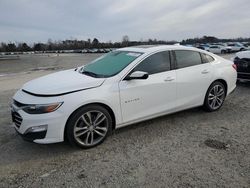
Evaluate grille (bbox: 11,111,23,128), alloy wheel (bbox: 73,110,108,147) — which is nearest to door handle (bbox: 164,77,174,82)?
alloy wheel (bbox: 73,110,108,147)

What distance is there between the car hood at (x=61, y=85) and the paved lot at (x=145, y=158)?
906mm

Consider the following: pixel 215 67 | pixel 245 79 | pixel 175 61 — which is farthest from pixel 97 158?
pixel 245 79

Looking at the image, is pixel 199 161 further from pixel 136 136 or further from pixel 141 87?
pixel 141 87

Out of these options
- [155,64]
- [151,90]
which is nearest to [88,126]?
[151,90]

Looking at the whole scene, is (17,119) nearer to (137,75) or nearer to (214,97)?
(137,75)

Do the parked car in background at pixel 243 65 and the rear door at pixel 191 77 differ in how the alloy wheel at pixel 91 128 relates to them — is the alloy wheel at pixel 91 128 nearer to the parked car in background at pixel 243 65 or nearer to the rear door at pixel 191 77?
the rear door at pixel 191 77

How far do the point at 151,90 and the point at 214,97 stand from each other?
1.85 metres

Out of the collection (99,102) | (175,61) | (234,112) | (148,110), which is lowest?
(234,112)

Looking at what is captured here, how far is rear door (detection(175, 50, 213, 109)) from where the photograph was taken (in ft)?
16.2

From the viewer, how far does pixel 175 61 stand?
16.2ft

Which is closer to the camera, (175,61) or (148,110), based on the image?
(148,110)

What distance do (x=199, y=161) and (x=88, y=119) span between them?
5.61 ft

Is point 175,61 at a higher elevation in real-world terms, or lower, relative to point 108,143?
higher

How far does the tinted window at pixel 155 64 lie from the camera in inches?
178
